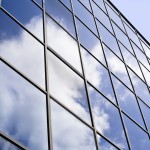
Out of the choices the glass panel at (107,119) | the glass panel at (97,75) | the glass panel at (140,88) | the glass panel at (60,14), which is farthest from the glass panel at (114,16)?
the glass panel at (107,119)

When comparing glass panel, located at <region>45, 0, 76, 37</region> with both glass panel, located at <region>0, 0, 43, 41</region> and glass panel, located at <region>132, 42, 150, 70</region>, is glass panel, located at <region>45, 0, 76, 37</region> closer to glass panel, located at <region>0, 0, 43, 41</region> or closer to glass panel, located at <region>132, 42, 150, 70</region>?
glass panel, located at <region>0, 0, 43, 41</region>

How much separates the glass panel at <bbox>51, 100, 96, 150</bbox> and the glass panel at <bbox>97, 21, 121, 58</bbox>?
687 cm

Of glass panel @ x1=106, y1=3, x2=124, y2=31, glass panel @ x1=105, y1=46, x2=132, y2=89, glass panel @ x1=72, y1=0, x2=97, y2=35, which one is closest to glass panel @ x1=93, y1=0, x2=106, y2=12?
glass panel @ x1=106, y1=3, x2=124, y2=31

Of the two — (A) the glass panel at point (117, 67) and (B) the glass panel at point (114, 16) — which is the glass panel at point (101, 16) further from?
(A) the glass panel at point (117, 67)

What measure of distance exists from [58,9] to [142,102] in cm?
518

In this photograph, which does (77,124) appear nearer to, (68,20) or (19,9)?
(19,9)

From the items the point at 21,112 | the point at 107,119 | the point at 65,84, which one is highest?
the point at 65,84

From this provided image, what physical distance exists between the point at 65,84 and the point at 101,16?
339 inches

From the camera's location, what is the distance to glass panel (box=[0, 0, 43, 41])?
27.2 ft

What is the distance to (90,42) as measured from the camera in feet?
40.4

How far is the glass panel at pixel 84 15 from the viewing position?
13.3m

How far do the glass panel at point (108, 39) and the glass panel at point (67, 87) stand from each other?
17.0 ft

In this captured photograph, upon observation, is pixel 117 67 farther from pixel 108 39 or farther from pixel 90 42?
pixel 108 39

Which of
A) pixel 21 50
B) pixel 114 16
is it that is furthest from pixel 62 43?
pixel 114 16
